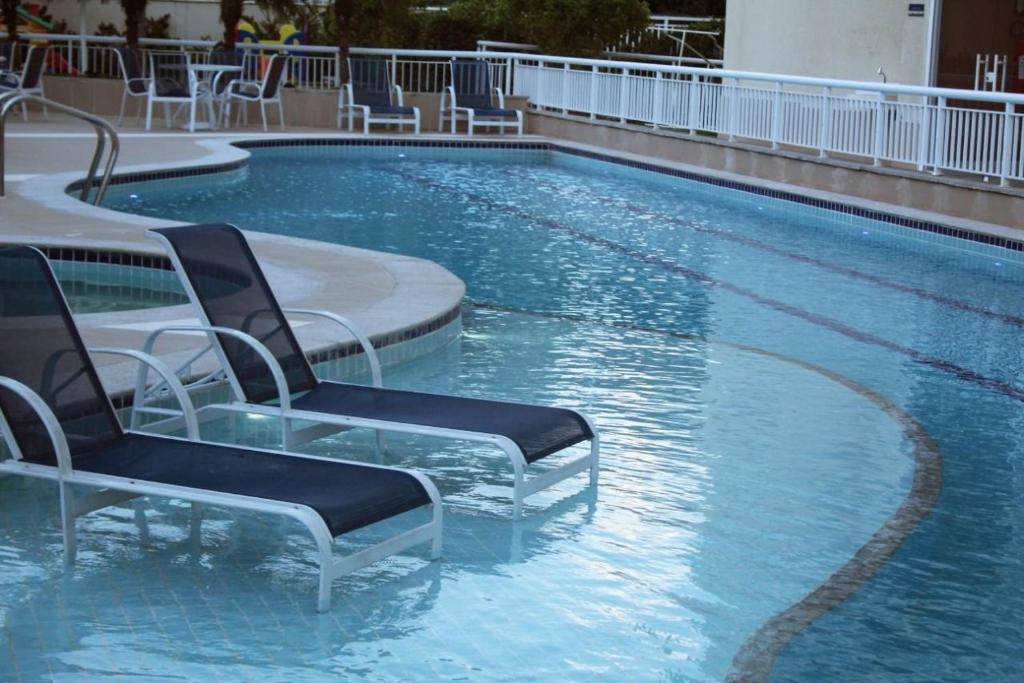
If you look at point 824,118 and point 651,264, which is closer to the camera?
point 651,264

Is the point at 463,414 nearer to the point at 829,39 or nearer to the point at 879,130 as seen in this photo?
the point at 879,130

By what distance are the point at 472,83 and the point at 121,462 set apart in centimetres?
1644

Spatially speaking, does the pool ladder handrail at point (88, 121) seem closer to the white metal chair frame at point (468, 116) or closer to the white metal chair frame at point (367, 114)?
the white metal chair frame at point (367, 114)

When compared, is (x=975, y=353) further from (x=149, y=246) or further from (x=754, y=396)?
(x=149, y=246)

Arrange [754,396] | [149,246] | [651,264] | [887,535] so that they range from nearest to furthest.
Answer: [887,535]
[754,396]
[149,246]
[651,264]

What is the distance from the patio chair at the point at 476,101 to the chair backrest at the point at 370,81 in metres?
0.84

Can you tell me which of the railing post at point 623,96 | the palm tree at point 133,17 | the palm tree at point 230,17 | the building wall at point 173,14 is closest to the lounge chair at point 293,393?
the railing post at point 623,96

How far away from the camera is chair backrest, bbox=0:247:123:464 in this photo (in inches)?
181

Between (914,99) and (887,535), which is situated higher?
(914,99)

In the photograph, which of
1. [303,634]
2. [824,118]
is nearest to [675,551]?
[303,634]

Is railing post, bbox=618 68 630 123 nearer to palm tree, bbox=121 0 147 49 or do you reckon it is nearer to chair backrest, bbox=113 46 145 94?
chair backrest, bbox=113 46 145 94

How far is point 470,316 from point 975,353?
9.47 feet

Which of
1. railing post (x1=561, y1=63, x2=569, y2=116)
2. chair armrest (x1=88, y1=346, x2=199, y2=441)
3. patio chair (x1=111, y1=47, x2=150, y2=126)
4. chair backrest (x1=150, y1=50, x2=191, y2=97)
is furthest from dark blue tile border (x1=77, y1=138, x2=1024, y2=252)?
chair armrest (x1=88, y1=346, x2=199, y2=441)

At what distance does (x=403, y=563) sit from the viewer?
15.2 feet
